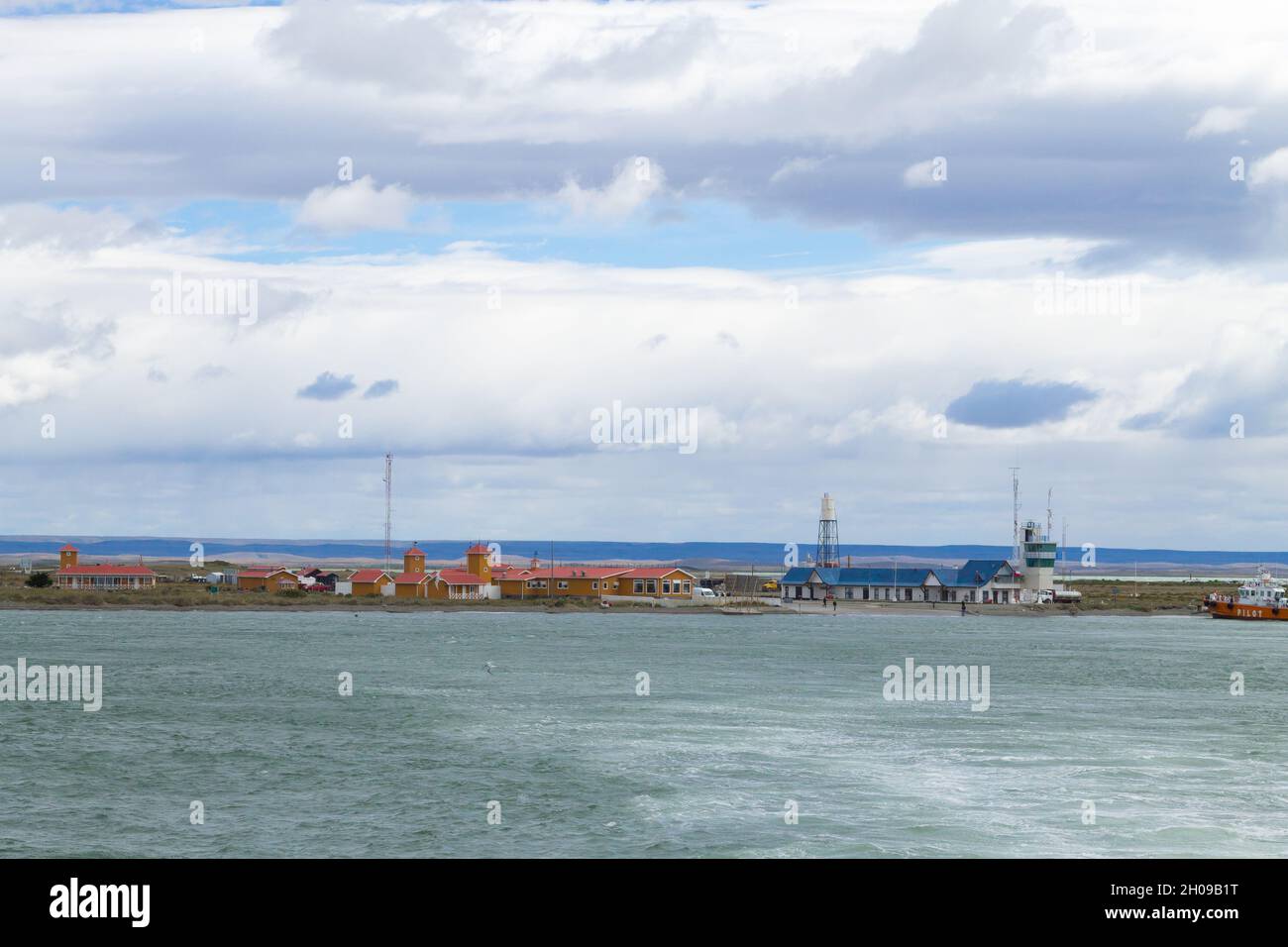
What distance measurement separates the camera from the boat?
532 feet

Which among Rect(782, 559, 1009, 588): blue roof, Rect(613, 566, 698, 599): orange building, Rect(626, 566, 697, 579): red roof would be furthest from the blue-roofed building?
Rect(626, 566, 697, 579): red roof

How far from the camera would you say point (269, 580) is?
→ 18138 cm

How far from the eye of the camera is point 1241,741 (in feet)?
169

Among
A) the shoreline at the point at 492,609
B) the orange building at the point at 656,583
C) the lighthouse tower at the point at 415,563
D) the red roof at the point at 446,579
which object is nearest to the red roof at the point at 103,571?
the shoreline at the point at 492,609

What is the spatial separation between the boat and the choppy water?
74926 millimetres

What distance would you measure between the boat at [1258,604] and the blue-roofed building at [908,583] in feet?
81.2

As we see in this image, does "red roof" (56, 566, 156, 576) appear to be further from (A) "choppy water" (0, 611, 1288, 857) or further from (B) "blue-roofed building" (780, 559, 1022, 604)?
(A) "choppy water" (0, 611, 1288, 857)

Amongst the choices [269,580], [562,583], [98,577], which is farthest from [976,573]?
[98,577]

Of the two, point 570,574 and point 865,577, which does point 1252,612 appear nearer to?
point 865,577

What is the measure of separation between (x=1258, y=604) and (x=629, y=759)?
139 metres
